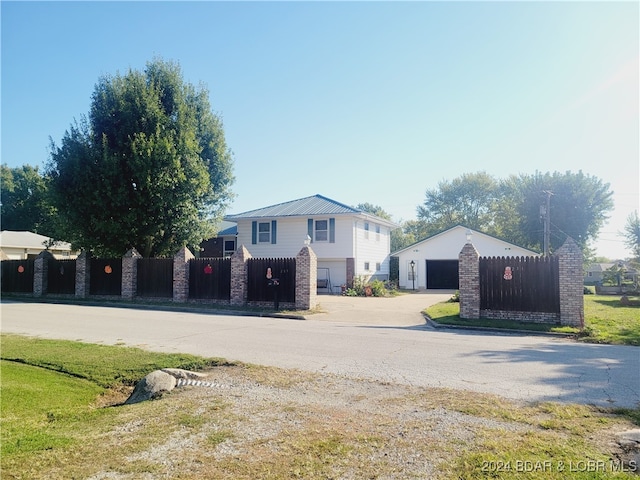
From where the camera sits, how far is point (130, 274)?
22203 millimetres

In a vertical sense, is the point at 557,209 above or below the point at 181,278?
above

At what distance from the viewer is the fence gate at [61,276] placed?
24297 millimetres

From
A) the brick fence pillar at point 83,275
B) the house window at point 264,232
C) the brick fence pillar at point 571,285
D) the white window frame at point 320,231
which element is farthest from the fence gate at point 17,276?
the brick fence pillar at point 571,285

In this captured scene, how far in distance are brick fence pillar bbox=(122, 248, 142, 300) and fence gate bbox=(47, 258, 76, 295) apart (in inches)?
157

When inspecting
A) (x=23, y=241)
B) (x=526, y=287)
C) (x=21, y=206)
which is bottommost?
(x=526, y=287)

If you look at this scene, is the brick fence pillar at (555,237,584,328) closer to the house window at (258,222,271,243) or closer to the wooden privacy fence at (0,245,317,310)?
the wooden privacy fence at (0,245,317,310)

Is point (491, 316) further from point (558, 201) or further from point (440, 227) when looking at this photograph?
point (440, 227)

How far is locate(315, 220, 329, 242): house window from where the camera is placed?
1150 inches

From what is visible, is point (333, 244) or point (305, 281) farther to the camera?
point (333, 244)

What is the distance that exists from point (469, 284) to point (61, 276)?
22.1 m

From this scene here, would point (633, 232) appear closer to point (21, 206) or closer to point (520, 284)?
→ point (520, 284)

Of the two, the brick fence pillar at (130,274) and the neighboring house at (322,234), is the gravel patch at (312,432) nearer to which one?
the brick fence pillar at (130,274)

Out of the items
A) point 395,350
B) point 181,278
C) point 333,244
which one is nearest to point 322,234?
point 333,244

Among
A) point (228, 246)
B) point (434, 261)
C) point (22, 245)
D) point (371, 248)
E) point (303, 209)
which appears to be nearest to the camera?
point (303, 209)
